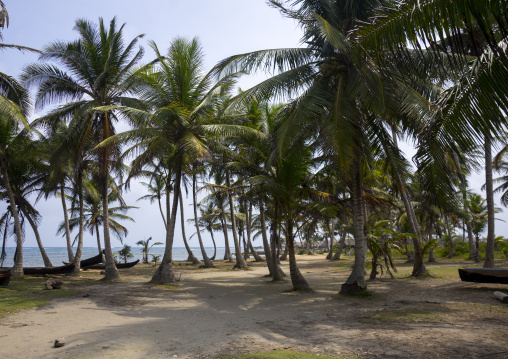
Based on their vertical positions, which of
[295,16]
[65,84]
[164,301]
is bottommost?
[164,301]

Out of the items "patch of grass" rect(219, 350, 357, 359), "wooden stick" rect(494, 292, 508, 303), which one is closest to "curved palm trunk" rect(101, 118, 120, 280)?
"patch of grass" rect(219, 350, 357, 359)

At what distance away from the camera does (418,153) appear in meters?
5.76

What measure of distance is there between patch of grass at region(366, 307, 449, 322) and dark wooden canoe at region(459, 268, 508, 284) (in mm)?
3084

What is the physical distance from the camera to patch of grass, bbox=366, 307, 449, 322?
22.7 ft

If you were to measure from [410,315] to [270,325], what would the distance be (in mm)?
2904

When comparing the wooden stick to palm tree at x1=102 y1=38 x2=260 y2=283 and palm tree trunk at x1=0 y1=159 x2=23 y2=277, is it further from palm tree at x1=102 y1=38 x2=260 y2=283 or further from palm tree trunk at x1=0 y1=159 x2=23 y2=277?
palm tree trunk at x1=0 y1=159 x2=23 y2=277

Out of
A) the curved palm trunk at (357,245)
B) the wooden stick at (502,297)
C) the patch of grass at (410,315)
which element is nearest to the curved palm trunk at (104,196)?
the curved palm trunk at (357,245)

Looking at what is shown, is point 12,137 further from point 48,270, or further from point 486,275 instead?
point 486,275

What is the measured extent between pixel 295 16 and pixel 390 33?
20.3 feet

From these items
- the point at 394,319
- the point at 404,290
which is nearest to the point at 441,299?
the point at 404,290

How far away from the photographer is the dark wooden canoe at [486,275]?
31.5 ft

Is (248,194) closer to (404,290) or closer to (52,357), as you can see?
(404,290)

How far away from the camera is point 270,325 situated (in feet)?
23.1

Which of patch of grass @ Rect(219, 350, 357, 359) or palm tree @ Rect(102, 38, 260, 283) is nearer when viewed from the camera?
patch of grass @ Rect(219, 350, 357, 359)
